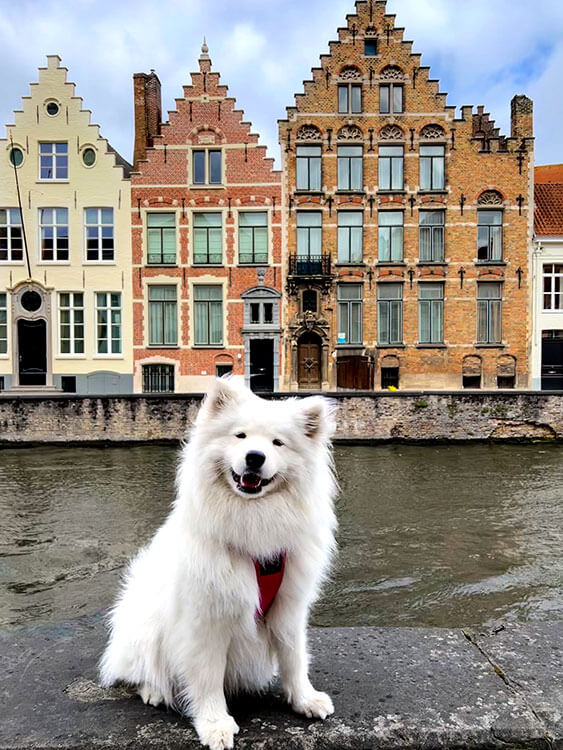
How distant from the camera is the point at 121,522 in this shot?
8.59 metres

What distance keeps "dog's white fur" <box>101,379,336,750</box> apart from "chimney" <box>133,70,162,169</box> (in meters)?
24.3

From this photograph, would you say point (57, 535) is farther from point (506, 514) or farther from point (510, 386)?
point (510, 386)

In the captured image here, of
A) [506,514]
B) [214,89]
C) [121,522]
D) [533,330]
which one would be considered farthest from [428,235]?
[121,522]

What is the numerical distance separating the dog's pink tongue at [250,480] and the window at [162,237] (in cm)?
2255

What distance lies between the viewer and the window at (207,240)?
23359 millimetres

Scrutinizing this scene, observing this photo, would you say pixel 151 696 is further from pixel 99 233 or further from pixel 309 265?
pixel 99 233

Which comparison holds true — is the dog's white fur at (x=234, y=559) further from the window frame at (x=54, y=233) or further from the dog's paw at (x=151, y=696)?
the window frame at (x=54, y=233)

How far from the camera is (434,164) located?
76.2 ft

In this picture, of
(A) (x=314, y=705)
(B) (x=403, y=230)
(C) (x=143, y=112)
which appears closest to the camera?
(A) (x=314, y=705)

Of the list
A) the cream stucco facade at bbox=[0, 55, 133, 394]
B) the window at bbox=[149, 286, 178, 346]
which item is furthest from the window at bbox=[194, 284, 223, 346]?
the cream stucco facade at bbox=[0, 55, 133, 394]

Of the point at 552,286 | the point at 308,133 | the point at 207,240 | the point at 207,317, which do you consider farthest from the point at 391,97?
the point at 207,317

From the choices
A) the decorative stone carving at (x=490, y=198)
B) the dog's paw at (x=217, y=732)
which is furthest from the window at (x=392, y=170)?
the dog's paw at (x=217, y=732)

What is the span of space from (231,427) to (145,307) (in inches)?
881

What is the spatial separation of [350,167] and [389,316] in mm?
6053
